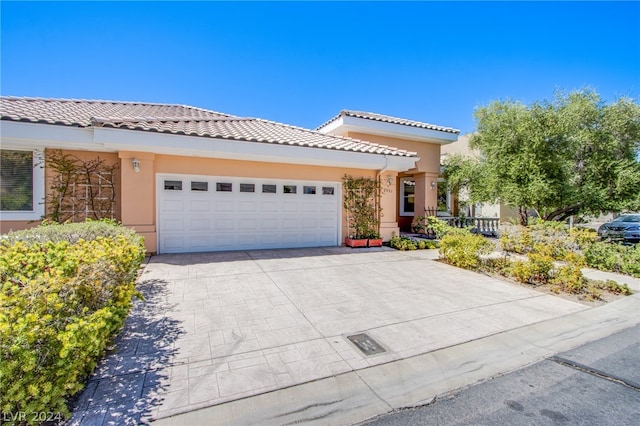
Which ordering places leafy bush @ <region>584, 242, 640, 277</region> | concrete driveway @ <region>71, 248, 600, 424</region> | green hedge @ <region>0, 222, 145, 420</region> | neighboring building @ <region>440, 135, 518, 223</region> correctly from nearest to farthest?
green hedge @ <region>0, 222, 145, 420</region> → concrete driveway @ <region>71, 248, 600, 424</region> → leafy bush @ <region>584, 242, 640, 277</region> → neighboring building @ <region>440, 135, 518, 223</region>

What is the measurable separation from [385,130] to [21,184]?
43.7 feet

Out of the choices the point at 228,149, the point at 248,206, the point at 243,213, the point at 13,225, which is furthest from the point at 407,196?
the point at 13,225

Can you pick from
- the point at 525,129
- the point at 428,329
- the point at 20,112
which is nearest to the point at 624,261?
the point at 525,129

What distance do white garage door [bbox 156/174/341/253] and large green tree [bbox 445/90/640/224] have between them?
751cm

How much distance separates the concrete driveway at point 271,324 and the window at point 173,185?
238 centimetres

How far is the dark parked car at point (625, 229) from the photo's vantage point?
14.8 m

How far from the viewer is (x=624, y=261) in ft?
26.3

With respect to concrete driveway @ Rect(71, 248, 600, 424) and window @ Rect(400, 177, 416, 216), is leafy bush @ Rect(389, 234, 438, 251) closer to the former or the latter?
concrete driveway @ Rect(71, 248, 600, 424)

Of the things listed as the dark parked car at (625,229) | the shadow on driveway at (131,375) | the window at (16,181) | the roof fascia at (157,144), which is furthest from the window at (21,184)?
the dark parked car at (625,229)

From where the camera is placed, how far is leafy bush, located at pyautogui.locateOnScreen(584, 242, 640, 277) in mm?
7821

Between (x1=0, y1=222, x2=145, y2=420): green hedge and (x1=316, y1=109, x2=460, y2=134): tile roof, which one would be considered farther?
(x1=316, y1=109, x2=460, y2=134): tile roof

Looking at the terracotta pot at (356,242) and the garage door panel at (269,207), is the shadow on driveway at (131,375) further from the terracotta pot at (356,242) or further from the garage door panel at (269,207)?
the terracotta pot at (356,242)

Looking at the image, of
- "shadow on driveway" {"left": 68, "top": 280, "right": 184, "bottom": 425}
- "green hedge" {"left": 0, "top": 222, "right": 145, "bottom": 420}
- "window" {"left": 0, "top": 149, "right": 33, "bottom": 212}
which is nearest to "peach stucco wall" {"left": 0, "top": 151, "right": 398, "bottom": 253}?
"window" {"left": 0, "top": 149, "right": 33, "bottom": 212}

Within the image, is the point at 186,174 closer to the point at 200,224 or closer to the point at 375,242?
the point at 200,224
